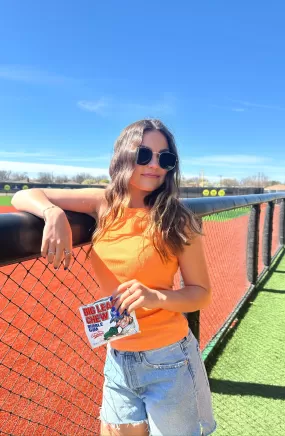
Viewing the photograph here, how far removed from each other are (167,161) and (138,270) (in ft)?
1.46

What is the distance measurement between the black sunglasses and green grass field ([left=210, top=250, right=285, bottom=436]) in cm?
172

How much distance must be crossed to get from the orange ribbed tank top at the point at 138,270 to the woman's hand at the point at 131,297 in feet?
0.49

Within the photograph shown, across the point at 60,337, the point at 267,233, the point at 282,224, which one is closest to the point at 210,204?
the point at 60,337

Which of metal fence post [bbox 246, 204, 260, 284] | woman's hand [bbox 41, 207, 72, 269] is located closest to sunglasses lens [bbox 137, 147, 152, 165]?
woman's hand [bbox 41, 207, 72, 269]

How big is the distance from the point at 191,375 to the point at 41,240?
0.78m

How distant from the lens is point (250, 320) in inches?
161

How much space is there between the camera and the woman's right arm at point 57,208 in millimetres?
1155

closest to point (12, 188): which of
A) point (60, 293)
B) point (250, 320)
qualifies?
point (60, 293)

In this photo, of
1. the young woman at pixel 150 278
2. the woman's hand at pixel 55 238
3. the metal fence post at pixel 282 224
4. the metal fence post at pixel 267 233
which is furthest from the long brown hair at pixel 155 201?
the metal fence post at pixel 282 224

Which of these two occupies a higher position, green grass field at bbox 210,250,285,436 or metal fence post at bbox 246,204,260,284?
metal fence post at bbox 246,204,260,284

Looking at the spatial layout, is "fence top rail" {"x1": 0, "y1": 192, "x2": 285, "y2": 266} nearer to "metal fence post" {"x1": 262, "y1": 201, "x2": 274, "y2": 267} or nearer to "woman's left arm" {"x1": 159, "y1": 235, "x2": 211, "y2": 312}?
"woman's left arm" {"x1": 159, "y1": 235, "x2": 211, "y2": 312}

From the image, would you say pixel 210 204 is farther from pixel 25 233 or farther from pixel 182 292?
pixel 25 233

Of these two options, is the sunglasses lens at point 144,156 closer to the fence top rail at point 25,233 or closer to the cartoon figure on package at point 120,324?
the fence top rail at point 25,233

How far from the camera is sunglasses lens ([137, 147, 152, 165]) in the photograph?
4.90 feet
